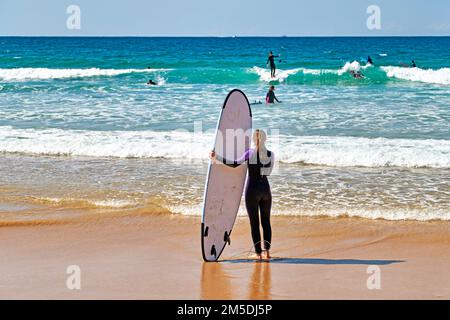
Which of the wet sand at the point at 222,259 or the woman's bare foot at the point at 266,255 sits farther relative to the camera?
the woman's bare foot at the point at 266,255

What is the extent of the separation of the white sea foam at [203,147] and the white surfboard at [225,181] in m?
4.86

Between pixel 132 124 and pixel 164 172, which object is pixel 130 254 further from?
pixel 132 124

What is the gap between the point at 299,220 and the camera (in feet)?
24.6

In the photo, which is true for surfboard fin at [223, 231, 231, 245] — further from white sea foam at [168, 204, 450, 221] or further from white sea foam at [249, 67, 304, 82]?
white sea foam at [249, 67, 304, 82]

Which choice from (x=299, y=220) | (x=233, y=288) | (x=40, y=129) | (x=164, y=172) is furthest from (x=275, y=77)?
(x=233, y=288)

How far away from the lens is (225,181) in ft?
20.1

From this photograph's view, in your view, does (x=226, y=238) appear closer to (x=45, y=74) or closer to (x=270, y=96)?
(x=270, y=96)

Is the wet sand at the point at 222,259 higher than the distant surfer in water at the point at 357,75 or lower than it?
lower

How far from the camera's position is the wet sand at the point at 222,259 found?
203 inches

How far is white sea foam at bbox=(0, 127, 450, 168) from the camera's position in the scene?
11039 mm

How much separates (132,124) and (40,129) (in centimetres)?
222

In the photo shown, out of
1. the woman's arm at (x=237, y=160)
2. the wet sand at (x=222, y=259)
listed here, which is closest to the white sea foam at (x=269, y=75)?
the wet sand at (x=222, y=259)

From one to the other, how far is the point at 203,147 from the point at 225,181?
253 inches

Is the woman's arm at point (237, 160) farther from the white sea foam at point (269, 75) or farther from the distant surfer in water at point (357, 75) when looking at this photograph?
the distant surfer in water at point (357, 75)
